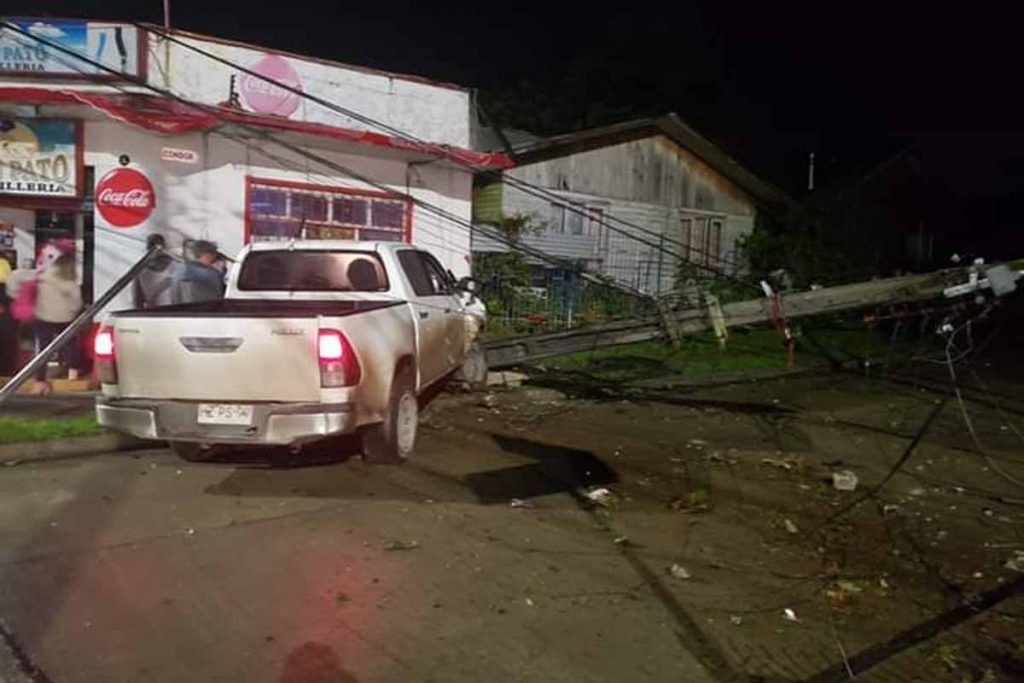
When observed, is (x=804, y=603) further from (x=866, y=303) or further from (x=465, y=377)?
(x=465, y=377)

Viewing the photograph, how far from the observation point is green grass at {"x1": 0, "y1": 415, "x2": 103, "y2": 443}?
8.52 m

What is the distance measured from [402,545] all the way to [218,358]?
1.99 meters

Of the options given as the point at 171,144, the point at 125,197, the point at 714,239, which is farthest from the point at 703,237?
the point at 125,197

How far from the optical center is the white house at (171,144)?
1163cm

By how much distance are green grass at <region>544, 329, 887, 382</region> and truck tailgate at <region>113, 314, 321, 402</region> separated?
651 centimetres

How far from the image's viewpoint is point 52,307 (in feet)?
36.7

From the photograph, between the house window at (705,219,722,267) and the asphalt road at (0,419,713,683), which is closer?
the asphalt road at (0,419,713,683)

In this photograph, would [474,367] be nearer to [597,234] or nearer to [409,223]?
[409,223]

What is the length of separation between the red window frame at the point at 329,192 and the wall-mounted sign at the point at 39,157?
2145mm

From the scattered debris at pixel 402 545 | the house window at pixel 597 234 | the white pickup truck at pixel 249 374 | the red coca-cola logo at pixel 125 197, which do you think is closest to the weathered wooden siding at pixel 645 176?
the house window at pixel 597 234

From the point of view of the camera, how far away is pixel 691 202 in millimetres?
22969

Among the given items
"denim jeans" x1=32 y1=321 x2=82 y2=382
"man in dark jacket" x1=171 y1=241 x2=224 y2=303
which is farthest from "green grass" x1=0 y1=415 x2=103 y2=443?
"man in dark jacket" x1=171 y1=241 x2=224 y2=303

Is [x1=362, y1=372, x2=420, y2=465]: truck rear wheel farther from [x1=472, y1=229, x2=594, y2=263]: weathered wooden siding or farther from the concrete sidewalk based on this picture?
[x1=472, y1=229, x2=594, y2=263]: weathered wooden siding

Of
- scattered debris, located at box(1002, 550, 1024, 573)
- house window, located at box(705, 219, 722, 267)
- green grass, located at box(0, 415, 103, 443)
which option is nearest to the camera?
scattered debris, located at box(1002, 550, 1024, 573)
